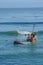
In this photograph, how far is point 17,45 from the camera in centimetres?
1530

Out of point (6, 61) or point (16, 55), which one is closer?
point (6, 61)

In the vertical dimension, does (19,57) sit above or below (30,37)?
below

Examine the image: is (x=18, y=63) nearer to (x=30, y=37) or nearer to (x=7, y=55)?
(x=7, y=55)

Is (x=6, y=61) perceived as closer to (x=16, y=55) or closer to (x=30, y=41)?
(x=16, y=55)

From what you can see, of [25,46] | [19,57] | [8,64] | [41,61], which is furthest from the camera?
[25,46]

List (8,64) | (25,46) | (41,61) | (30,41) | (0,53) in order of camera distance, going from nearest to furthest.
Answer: (8,64), (41,61), (0,53), (25,46), (30,41)

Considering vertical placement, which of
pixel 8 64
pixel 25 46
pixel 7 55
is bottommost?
pixel 8 64

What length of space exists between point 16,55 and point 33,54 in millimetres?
799

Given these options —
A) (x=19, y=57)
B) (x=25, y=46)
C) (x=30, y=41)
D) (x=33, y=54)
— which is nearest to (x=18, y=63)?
(x=19, y=57)

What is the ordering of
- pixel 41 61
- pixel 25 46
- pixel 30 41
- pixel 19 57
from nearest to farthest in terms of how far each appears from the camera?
pixel 41 61, pixel 19 57, pixel 25 46, pixel 30 41

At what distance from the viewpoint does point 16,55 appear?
12.3 metres

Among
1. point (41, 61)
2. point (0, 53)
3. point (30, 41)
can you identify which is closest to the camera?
point (41, 61)

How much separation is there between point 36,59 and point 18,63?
1043 mm

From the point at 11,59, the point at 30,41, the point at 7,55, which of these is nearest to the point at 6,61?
the point at 11,59
